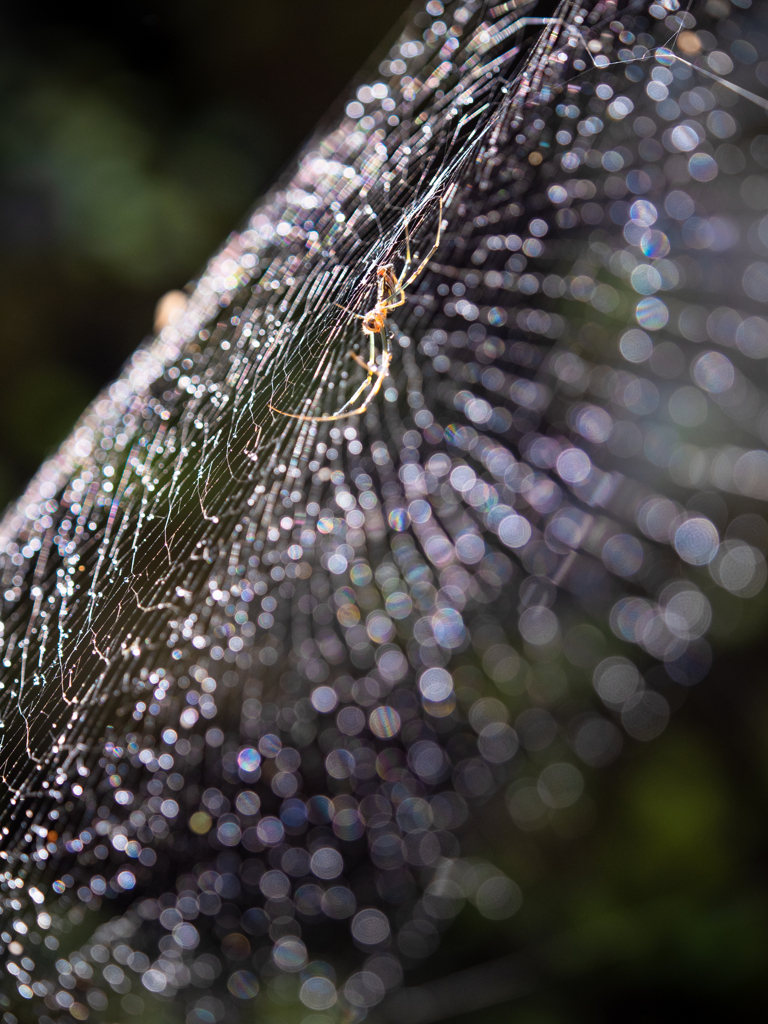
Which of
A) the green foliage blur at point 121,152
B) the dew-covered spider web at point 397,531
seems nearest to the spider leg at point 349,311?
the dew-covered spider web at point 397,531

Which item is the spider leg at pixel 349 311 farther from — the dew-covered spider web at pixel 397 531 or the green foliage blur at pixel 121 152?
the green foliage blur at pixel 121 152

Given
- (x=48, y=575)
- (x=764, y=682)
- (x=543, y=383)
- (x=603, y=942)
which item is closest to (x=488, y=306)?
(x=543, y=383)

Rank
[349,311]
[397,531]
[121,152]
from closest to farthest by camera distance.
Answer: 1. [349,311]
2. [397,531]
3. [121,152]

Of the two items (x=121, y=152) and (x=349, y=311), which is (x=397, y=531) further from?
(x=121, y=152)

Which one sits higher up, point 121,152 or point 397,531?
point 121,152

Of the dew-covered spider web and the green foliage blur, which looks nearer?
the dew-covered spider web

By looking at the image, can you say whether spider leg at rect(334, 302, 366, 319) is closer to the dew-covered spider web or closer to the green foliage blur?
the dew-covered spider web

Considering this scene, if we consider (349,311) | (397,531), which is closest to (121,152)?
(397,531)

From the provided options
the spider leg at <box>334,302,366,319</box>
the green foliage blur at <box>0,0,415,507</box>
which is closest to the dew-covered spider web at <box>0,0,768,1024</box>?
the spider leg at <box>334,302,366,319</box>
